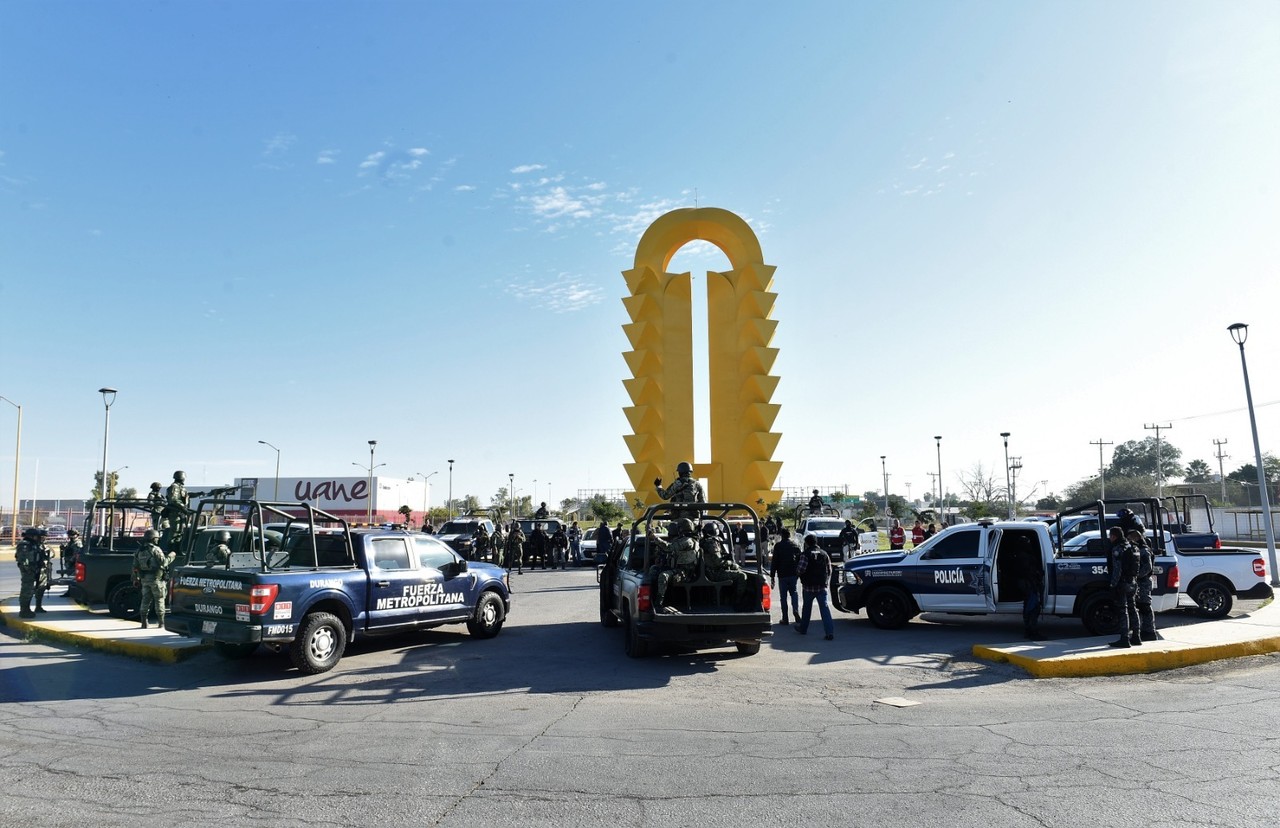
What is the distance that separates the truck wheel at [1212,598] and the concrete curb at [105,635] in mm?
15710

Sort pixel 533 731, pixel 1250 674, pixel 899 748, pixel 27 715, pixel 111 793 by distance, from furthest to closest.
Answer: pixel 1250 674 → pixel 27 715 → pixel 533 731 → pixel 899 748 → pixel 111 793

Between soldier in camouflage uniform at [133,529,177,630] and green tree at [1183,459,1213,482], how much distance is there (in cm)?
12089

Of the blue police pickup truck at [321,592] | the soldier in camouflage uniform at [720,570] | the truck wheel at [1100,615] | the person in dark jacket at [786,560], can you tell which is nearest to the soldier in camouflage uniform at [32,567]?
the blue police pickup truck at [321,592]

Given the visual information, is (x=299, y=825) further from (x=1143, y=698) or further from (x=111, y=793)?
(x=1143, y=698)

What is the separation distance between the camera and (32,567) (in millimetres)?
13508

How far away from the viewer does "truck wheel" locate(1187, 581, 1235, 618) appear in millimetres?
13898

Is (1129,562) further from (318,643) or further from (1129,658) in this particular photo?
(318,643)

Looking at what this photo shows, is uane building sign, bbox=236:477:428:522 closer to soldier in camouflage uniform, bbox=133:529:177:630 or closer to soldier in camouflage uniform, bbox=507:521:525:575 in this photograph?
soldier in camouflage uniform, bbox=507:521:525:575

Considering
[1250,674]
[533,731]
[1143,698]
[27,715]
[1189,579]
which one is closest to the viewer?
[533,731]

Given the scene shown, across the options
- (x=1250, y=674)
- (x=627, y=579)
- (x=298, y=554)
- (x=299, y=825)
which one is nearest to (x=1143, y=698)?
(x=1250, y=674)

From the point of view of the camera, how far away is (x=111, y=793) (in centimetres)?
540

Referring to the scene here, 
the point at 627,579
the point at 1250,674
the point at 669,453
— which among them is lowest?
the point at 1250,674

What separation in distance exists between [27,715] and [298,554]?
3.32 meters

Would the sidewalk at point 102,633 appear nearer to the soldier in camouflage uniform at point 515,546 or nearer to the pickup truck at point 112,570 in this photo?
the pickup truck at point 112,570
